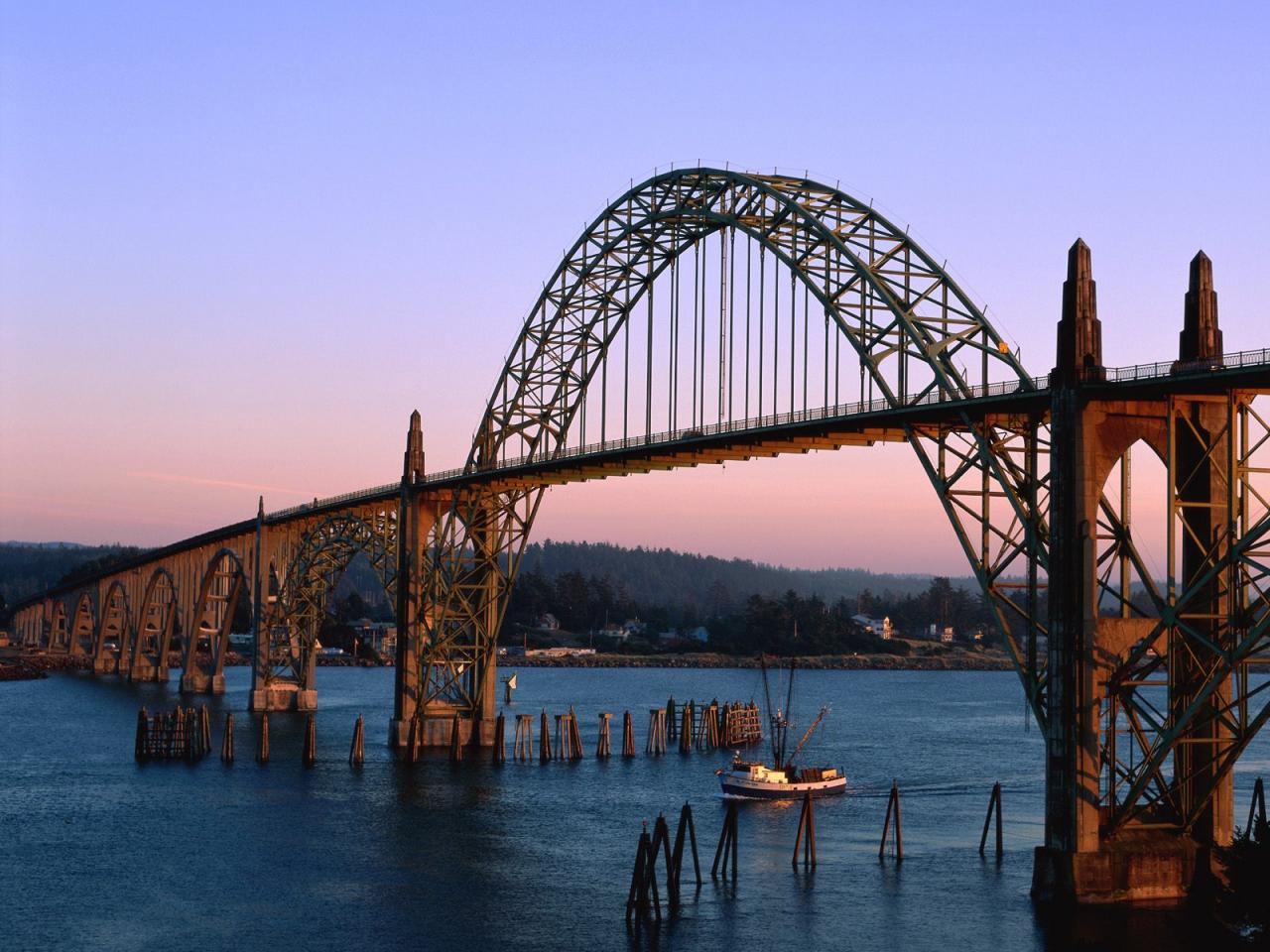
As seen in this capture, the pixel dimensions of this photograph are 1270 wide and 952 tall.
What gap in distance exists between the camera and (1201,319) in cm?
3688

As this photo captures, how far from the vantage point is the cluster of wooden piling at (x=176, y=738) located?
70.2 metres

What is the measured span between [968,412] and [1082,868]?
1124cm

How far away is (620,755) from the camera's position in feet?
243

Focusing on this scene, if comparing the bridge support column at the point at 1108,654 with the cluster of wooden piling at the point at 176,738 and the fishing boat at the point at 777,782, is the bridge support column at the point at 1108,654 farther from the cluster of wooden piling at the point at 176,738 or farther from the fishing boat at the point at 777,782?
the cluster of wooden piling at the point at 176,738

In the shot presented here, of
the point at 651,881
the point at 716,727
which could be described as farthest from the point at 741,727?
the point at 651,881

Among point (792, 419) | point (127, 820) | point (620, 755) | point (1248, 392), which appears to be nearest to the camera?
point (1248, 392)

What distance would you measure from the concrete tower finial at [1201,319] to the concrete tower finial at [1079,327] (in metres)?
2.53

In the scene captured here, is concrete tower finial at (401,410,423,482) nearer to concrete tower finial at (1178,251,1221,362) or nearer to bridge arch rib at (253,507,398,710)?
bridge arch rib at (253,507,398,710)

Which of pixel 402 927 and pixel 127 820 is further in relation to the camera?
pixel 127 820

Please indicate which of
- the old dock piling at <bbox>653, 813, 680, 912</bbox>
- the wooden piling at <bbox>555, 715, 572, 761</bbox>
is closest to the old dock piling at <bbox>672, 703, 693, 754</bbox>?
the wooden piling at <bbox>555, 715, 572, 761</bbox>

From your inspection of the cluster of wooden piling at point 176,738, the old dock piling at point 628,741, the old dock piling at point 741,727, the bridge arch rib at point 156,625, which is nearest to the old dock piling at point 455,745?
the old dock piling at point 628,741

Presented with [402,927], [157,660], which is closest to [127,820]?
[402,927]

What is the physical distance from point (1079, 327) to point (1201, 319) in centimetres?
351

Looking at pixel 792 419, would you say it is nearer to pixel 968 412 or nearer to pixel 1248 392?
pixel 968 412
